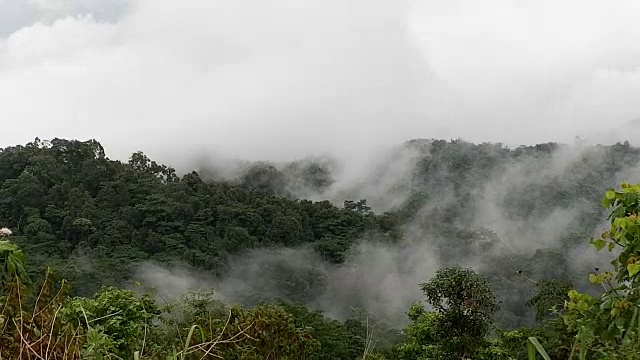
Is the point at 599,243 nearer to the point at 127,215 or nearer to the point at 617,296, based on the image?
the point at 617,296

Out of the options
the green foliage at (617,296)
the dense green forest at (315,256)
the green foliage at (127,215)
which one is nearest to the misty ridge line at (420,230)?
the dense green forest at (315,256)

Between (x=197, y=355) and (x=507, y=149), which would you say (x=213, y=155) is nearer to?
(x=507, y=149)

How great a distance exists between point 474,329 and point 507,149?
66.7 meters

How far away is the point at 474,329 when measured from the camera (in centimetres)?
1172

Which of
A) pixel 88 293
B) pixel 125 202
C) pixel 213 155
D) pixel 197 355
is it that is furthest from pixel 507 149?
pixel 197 355

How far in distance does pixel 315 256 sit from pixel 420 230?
1180cm

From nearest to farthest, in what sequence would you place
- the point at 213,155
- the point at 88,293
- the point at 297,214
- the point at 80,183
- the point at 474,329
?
the point at 474,329 < the point at 88,293 < the point at 80,183 < the point at 297,214 < the point at 213,155

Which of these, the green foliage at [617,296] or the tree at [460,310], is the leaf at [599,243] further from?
the tree at [460,310]

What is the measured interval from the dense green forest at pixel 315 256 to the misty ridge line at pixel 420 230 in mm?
174

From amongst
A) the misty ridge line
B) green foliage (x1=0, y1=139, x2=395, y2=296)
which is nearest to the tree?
the misty ridge line

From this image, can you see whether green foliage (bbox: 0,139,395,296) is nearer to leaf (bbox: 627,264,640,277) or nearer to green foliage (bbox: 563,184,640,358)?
green foliage (bbox: 563,184,640,358)

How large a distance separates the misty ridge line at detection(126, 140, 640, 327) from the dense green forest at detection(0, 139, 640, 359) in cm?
17

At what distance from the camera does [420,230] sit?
51125 mm

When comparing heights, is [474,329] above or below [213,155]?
below
